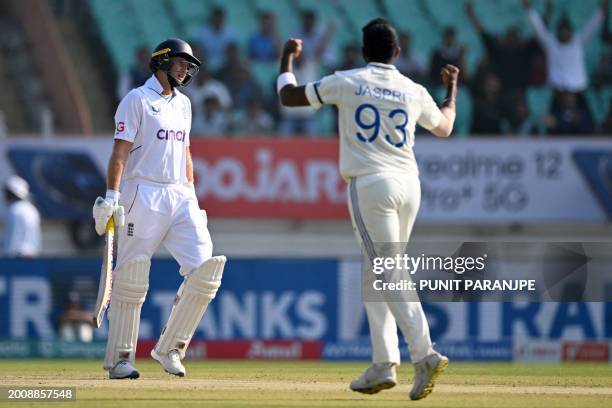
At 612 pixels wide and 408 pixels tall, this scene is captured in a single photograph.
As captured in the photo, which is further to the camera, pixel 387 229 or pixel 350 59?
pixel 350 59

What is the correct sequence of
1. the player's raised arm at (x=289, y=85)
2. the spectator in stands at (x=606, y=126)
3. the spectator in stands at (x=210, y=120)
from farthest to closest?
the spectator in stands at (x=606, y=126), the spectator in stands at (x=210, y=120), the player's raised arm at (x=289, y=85)

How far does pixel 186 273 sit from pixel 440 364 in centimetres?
181

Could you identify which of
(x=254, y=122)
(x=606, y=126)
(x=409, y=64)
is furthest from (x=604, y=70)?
(x=254, y=122)

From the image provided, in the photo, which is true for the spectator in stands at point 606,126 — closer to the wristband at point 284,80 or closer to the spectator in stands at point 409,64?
the spectator in stands at point 409,64

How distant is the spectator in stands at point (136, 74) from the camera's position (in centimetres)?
1688

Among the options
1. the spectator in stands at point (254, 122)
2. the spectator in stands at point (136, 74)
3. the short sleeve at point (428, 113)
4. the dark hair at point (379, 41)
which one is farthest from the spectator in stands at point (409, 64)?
the dark hair at point (379, 41)

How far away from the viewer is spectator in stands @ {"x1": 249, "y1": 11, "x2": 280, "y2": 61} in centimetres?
1748

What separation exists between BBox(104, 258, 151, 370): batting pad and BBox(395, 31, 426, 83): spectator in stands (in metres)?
9.69

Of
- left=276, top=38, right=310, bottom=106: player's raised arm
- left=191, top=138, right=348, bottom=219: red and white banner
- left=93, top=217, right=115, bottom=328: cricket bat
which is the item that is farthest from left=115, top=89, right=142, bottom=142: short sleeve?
left=191, top=138, right=348, bottom=219: red and white banner

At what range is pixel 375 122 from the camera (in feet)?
22.6

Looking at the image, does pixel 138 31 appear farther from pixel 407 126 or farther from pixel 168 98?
pixel 407 126

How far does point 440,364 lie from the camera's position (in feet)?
22.0

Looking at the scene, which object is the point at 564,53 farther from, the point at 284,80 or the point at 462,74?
the point at 284,80

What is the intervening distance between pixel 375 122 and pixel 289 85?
1.62 ft
